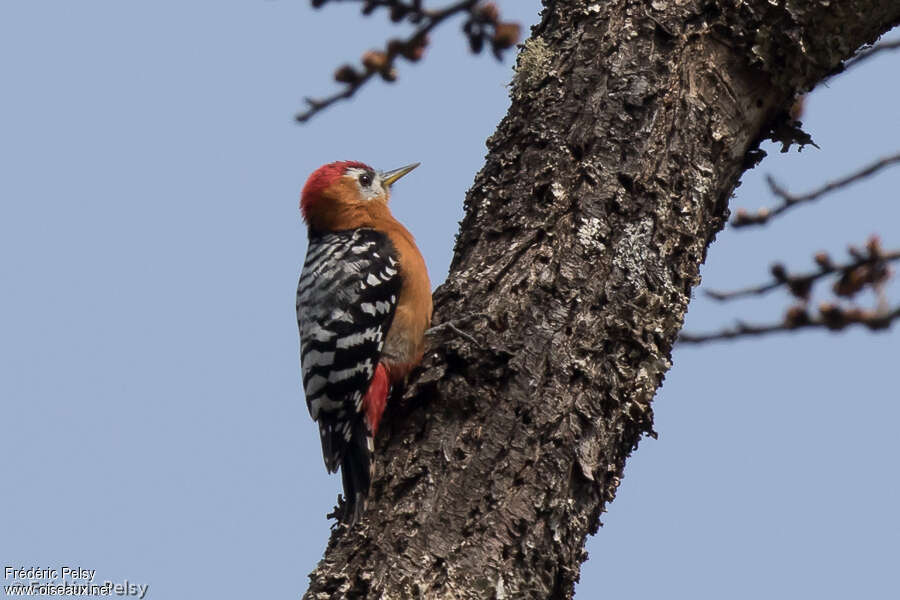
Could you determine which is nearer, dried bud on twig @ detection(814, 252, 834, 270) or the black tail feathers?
dried bud on twig @ detection(814, 252, 834, 270)

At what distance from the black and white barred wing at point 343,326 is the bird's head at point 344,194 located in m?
0.46

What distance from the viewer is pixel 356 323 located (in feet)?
18.5

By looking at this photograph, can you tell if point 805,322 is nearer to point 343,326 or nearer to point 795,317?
point 795,317

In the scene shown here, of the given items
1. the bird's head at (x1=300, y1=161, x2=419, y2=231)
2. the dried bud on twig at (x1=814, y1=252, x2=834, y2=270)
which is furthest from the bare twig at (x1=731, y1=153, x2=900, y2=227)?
the bird's head at (x1=300, y1=161, x2=419, y2=231)

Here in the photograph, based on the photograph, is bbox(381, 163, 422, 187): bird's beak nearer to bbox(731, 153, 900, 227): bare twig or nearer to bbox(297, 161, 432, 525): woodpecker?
bbox(297, 161, 432, 525): woodpecker

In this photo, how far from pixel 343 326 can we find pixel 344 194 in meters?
1.43

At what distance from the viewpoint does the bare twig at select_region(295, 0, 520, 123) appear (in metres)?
4.21

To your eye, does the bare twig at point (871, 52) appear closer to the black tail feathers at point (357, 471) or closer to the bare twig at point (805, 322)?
the bare twig at point (805, 322)

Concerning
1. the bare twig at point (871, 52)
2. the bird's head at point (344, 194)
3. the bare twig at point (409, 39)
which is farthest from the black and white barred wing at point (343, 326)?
the bare twig at point (871, 52)

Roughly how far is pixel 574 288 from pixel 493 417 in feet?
2.02

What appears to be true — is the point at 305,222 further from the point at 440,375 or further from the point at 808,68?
the point at 808,68

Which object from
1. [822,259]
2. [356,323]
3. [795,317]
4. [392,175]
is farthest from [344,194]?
[795,317]

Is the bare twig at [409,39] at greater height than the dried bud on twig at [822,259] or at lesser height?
greater

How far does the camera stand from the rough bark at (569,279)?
403cm
